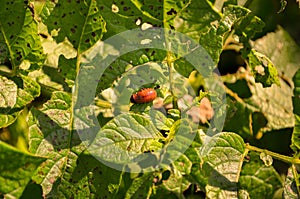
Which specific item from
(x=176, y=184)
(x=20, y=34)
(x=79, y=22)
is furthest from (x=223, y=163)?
(x=20, y=34)

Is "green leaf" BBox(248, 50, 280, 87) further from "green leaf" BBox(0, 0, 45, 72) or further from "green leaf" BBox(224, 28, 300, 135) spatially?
"green leaf" BBox(0, 0, 45, 72)

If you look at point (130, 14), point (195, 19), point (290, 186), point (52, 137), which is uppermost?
point (130, 14)

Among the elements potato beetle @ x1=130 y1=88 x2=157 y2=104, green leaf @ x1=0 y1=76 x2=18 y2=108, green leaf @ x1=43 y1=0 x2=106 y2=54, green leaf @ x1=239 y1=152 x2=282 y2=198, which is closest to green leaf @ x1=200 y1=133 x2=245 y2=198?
green leaf @ x1=239 y1=152 x2=282 y2=198

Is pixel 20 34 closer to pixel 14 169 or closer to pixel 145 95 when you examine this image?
pixel 145 95

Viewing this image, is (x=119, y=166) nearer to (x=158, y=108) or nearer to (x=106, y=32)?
(x=158, y=108)

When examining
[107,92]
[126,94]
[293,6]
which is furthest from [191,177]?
[293,6]

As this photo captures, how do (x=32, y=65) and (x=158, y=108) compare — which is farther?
(x=158, y=108)

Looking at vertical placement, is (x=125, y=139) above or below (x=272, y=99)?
above

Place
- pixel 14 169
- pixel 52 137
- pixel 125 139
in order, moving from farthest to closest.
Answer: pixel 52 137 < pixel 125 139 < pixel 14 169
